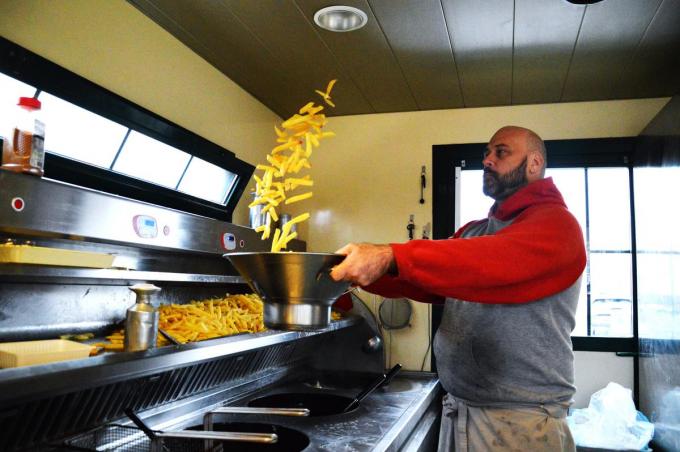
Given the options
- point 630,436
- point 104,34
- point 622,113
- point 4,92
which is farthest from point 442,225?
point 4,92

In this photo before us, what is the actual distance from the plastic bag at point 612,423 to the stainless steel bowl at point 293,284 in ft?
8.07

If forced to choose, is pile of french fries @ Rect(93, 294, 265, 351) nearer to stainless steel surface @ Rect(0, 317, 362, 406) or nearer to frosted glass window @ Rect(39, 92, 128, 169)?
stainless steel surface @ Rect(0, 317, 362, 406)

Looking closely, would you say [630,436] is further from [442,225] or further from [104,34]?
[104,34]

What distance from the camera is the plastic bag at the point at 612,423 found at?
297 centimetres

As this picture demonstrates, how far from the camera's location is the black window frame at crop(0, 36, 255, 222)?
1769mm

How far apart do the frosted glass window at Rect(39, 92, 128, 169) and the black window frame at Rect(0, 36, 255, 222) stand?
4 centimetres

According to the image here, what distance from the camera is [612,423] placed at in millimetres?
3074

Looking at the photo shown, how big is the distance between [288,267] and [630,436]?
8.94 feet

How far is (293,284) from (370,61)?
2.17 metres

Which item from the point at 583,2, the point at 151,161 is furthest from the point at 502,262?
the point at 151,161

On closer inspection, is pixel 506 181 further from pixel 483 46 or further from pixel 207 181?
pixel 207 181

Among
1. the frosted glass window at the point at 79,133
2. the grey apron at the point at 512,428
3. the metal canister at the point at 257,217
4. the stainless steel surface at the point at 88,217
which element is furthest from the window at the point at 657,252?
the frosted glass window at the point at 79,133

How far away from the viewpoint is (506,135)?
2.10 metres

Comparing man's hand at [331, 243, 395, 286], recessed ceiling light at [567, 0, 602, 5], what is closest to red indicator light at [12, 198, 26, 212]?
man's hand at [331, 243, 395, 286]
